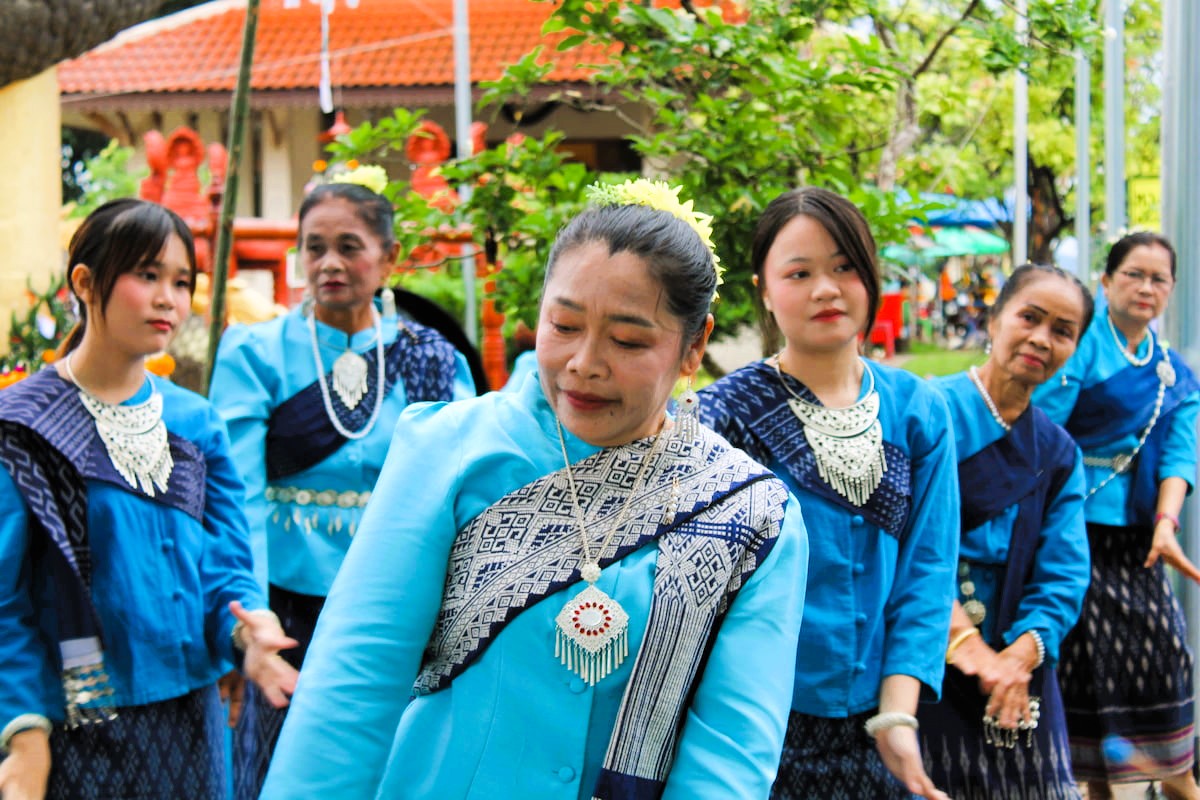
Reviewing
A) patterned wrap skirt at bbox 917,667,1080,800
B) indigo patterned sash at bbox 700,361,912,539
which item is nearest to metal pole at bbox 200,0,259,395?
indigo patterned sash at bbox 700,361,912,539

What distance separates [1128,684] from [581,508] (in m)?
3.52

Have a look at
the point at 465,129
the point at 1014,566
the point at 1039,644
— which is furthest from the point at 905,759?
the point at 465,129

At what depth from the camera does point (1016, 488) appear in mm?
3707

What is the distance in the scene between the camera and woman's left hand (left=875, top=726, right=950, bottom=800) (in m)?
2.85

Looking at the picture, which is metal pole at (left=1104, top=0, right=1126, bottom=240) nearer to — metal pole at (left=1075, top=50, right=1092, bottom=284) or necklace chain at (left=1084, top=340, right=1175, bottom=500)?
metal pole at (left=1075, top=50, right=1092, bottom=284)

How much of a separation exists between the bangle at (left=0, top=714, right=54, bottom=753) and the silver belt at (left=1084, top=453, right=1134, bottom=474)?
148 inches

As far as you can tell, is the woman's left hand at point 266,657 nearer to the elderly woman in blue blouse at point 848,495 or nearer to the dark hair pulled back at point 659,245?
the elderly woman in blue blouse at point 848,495

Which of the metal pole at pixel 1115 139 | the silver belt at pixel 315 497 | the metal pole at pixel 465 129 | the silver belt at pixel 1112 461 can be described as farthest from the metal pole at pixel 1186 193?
the silver belt at pixel 315 497

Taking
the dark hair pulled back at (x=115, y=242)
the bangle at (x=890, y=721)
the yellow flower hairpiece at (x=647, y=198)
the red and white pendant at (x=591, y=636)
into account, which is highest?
the dark hair pulled back at (x=115, y=242)

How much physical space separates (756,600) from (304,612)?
242 centimetres

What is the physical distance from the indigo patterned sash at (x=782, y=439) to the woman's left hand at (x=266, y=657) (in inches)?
42.0

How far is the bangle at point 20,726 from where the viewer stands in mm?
2898

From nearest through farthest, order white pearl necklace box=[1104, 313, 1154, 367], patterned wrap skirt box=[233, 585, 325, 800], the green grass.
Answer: patterned wrap skirt box=[233, 585, 325, 800] → white pearl necklace box=[1104, 313, 1154, 367] → the green grass

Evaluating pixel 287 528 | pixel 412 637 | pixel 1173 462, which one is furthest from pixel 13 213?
pixel 412 637
